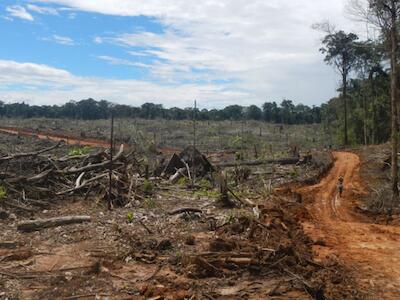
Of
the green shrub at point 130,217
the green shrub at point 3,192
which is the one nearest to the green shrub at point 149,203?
the green shrub at point 130,217

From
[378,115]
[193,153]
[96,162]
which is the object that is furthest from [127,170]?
[378,115]

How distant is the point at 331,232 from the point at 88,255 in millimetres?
5467

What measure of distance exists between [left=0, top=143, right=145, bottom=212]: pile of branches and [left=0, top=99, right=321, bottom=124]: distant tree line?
5672 centimetres

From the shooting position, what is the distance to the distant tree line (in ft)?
236

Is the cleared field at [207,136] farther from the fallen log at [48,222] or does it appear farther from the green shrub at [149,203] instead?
the fallen log at [48,222]

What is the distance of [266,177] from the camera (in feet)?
60.6

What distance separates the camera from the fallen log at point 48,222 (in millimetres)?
8828

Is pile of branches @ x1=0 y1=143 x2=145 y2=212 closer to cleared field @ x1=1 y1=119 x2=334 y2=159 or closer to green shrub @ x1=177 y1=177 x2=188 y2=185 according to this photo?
green shrub @ x1=177 y1=177 x2=188 y2=185

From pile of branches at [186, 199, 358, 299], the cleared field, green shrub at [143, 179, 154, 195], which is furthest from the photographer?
the cleared field

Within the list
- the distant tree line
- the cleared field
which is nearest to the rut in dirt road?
the cleared field

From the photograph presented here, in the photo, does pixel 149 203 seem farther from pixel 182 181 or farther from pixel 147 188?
pixel 182 181

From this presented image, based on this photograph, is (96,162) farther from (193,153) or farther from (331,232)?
(331,232)

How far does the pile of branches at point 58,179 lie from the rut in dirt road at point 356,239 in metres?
4.65

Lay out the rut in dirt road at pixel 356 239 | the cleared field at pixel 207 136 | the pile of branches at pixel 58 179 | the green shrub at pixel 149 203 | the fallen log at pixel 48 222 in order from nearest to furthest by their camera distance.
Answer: the rut in dirt road at pixel 356 239 → the fallen log at pixel 48 222 → the pile of branches at pixel 58 179 → the green shrub at pixel 149 203 → the cleared field at pixel 207 136
